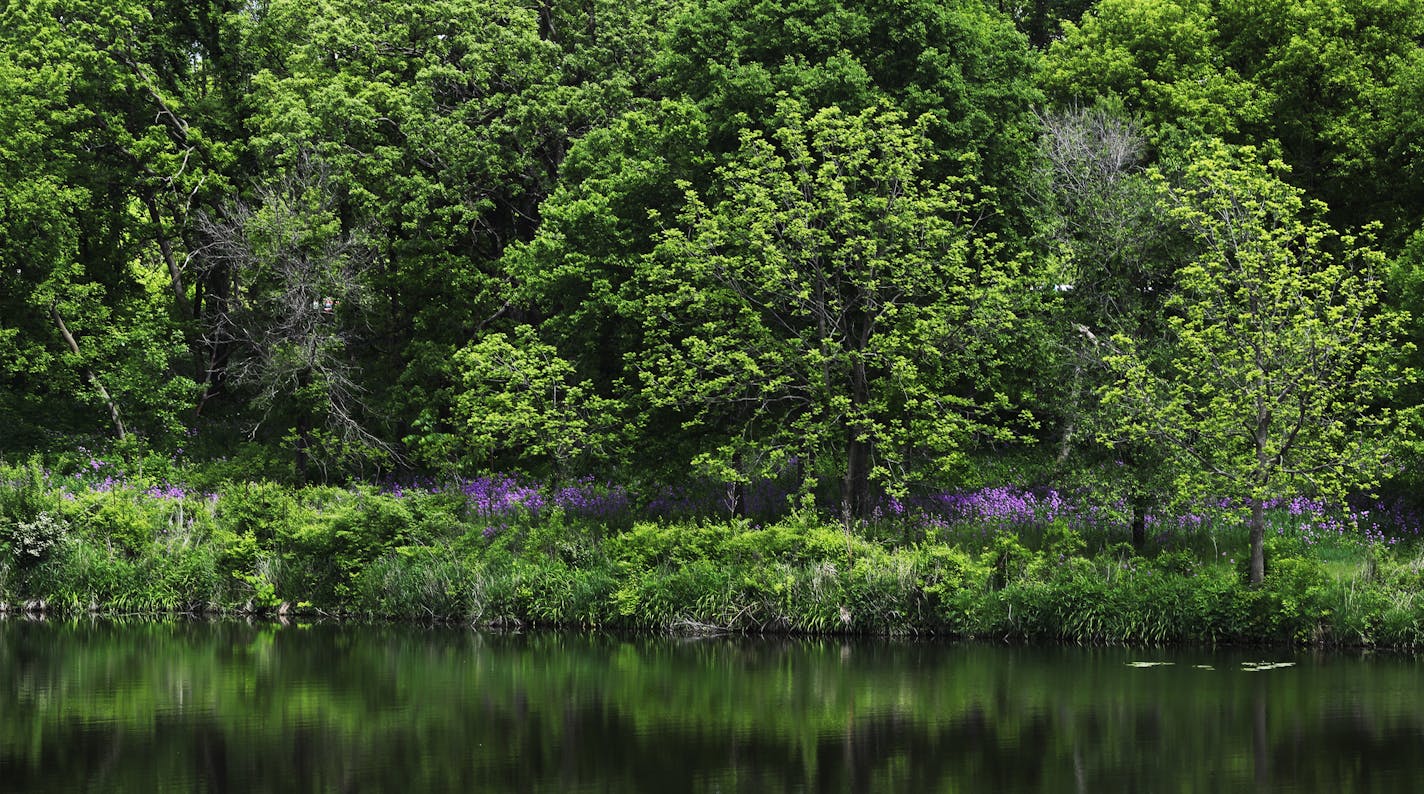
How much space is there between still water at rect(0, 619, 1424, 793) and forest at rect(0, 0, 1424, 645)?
260 centimetres

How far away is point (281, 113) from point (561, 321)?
9.51m

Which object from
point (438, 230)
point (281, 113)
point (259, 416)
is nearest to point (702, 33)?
point (438, 230)

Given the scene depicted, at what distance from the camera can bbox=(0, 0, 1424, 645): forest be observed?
2227cm

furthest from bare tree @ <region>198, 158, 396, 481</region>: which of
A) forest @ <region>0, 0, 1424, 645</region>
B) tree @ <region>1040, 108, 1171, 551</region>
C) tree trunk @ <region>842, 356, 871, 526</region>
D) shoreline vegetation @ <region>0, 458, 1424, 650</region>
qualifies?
tree @ <region>1040, 108, 1171, 551</region>

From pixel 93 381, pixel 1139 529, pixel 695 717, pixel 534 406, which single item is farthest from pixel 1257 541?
pixel 93 381

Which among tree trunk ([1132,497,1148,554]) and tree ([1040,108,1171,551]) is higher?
tree ([1040,108,1171,551])

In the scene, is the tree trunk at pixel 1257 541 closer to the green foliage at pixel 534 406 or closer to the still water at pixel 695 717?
the still water at pixel 695 717

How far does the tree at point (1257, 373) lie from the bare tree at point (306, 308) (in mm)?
16003

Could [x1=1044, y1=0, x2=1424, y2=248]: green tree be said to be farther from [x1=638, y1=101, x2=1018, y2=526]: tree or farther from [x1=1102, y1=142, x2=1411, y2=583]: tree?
[x1=1102, y1=142, x2=1411, y2=583]: tree

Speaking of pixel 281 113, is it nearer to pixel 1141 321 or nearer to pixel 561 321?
pixel 561 321

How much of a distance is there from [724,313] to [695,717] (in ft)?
36.2

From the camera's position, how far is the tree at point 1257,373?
20.9 metres

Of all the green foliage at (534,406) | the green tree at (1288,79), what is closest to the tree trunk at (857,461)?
the green foliage at (534,406)

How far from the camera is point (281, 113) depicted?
3369cm
